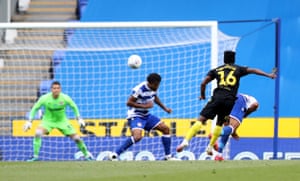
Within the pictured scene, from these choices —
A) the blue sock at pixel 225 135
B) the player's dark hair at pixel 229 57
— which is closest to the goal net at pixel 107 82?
the blue sock at pixel 225 135

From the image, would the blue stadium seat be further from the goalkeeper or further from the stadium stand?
the goalkeeper

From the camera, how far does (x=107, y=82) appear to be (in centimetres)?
1839

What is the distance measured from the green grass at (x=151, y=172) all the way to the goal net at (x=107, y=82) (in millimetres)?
6164

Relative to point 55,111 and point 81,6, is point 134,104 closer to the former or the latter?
point 55,111

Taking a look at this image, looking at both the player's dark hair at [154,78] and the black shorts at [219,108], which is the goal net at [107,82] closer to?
the player's dark hair at [154,78]

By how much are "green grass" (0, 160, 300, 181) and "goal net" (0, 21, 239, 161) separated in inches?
243

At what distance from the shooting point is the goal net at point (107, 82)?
1720cm

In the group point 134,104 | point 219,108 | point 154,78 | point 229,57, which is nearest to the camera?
point 219,108

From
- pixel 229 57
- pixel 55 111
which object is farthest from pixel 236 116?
pixel 55 111

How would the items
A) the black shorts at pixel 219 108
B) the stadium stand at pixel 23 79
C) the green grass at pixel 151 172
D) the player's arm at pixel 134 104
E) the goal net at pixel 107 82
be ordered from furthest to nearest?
the stadium stand at pixel 23 79 → the goal net at pixel 107 82 → the player's arm at pixel 134 104 → the black shorts at pixel 219 108 → the green grass at pixel 151 172

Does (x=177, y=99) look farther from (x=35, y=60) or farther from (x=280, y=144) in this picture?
(x=35, y=60)

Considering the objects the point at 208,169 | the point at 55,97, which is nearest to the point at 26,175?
the point at 208,169

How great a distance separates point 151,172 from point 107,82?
909 centimetres

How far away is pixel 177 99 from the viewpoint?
1764cm
